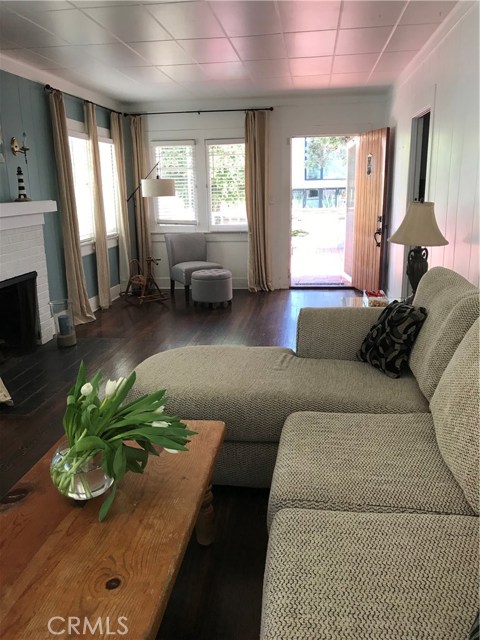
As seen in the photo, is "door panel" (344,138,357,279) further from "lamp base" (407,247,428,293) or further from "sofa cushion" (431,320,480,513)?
"sofa cushion" (431,320,480,513)

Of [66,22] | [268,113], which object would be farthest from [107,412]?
[268,113]

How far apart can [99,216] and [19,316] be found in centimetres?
192

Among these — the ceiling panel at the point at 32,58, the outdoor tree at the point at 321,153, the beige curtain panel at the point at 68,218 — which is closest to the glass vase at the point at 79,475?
the ceiling panel at the point at 32,58

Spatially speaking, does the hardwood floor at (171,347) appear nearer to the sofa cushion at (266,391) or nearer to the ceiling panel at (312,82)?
the sofa cushion at (266,391)

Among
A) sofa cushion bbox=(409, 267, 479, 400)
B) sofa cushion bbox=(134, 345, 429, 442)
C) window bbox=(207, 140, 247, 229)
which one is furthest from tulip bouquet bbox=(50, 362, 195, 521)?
window bbox=(207, 140, 247, 229)

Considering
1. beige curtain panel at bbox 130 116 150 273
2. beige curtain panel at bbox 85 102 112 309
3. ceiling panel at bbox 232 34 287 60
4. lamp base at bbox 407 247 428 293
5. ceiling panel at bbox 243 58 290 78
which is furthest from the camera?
beige curtain panel at bbox 130 116 150 273

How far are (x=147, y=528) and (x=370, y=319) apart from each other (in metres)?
1.80

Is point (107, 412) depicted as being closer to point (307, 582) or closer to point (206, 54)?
point (307, 582)

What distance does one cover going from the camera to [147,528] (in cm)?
137

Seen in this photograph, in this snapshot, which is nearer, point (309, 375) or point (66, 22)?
point (309, 375)

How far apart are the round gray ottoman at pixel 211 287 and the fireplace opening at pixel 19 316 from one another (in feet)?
6.64

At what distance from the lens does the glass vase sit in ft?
4.67

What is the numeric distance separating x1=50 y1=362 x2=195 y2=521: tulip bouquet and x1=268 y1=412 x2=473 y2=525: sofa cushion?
0.40m

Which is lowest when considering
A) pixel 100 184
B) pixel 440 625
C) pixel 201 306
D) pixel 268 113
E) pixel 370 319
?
pixel 201 306
